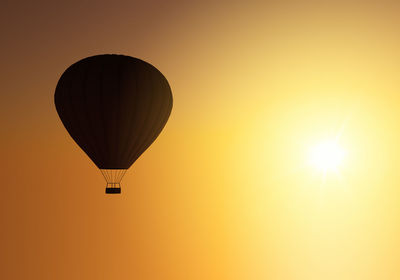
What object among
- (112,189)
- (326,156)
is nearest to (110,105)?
(112,189)

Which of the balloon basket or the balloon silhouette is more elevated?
the balloon silhouette

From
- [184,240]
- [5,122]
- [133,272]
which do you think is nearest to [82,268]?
[133,272]

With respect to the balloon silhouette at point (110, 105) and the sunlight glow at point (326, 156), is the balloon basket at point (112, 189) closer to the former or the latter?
the balloon silhouette at point (110, 105)

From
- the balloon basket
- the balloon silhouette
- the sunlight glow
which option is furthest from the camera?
the sunlight glow

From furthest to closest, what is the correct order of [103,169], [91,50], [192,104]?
1. [192,104]
2. [91,50]
3. [103,169]

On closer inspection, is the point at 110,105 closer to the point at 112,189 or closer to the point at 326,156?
the point at 112,189

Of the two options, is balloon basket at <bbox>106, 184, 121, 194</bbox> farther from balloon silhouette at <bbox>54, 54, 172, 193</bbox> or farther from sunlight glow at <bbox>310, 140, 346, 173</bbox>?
sunlight glow at <bbox>310, 140, 346, 173</bbox>

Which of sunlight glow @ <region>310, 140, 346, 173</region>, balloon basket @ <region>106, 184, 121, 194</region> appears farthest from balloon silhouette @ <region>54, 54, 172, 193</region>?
sunlight glow @ <region>310, 140, 346, 173</region>

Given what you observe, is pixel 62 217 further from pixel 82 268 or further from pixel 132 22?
pixel 132 22
